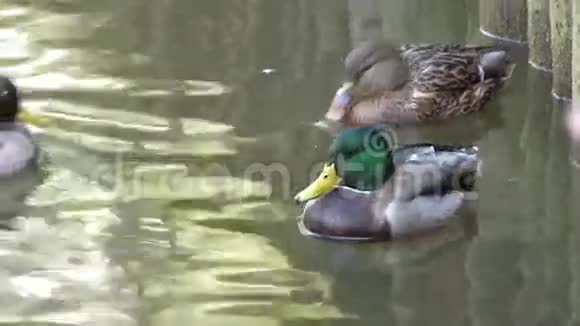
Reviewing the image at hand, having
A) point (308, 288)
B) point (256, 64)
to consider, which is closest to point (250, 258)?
point (308, 288)

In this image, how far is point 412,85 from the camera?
17.8 feet

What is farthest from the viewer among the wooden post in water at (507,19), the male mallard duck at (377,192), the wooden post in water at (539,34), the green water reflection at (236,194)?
the wooden post in water at (507,19)

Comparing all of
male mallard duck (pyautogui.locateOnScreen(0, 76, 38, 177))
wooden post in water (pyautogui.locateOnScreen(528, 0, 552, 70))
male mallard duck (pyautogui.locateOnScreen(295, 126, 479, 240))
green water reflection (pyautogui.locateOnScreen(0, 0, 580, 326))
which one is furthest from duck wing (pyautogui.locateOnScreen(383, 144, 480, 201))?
wooden post in water (pyautogui.locateOnScreen(528, 0, 552, 70))

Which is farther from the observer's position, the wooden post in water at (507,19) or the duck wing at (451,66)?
the wooden post in water at (507,19)

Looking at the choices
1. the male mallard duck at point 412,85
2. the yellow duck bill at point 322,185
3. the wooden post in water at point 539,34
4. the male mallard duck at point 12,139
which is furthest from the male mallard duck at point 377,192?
the wooden post in water at point 539,34

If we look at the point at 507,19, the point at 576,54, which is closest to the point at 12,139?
the point at 576,54

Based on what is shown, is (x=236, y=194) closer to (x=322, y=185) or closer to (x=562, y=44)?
(x=322, y=185)

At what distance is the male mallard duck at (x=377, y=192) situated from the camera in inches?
166

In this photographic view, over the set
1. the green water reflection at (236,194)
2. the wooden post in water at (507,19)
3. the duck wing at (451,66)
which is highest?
the wooden post in water at (507,19)

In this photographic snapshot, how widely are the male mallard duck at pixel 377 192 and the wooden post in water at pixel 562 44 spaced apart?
1.35m

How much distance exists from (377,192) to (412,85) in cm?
127

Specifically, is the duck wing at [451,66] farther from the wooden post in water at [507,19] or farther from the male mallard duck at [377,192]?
the male mallard duck at [377,192]

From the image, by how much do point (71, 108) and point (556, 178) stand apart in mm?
2104

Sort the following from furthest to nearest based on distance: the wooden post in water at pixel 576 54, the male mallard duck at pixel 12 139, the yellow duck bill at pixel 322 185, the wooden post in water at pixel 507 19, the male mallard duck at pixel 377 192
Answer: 1. the wooden post in water at pixel 507 19
2. the wooden post in water at pixel 576 54
3. the male mallard duck at pixel 12 139
4. the yellow duck bill at pixel 322 185
5. the male mallard duck at pixel 377 192
